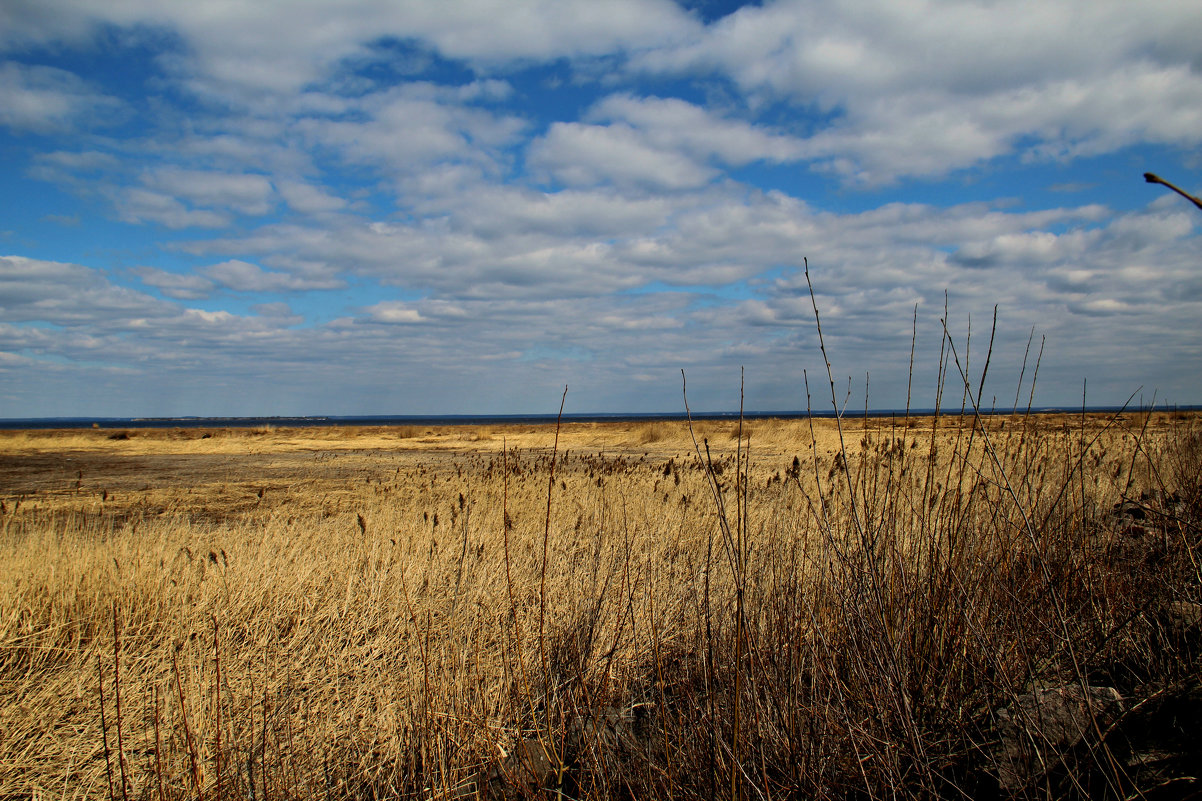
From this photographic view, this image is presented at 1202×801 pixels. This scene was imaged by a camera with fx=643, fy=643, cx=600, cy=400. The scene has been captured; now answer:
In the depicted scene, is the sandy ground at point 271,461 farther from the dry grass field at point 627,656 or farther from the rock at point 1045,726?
the rock at point 1045,726

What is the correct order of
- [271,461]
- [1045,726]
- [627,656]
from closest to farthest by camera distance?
[1045,726], [627,656], [271,461]

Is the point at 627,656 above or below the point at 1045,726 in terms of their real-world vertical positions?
below

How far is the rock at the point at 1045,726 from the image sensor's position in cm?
201

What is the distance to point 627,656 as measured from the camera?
12.8 feet

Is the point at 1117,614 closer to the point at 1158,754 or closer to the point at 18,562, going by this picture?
the point at 1158,754

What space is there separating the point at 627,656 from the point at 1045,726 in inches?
88.2

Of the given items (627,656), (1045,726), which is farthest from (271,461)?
(1045,726)

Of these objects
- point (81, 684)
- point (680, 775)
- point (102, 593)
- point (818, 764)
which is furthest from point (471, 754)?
point (102, 593)

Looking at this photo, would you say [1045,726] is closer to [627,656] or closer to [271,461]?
[627,656]

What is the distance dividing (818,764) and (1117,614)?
2.11m

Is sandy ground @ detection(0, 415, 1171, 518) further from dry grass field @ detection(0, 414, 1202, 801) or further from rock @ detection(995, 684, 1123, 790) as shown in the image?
rock @ detection(995, 684, 1123, 790)

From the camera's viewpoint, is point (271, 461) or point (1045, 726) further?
point (271, 461)

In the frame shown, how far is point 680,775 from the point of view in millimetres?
2432

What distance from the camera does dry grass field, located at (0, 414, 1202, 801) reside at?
220 cm
